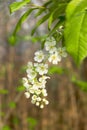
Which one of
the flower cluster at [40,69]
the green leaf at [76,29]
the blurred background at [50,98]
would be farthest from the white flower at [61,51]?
the blurred background at [50,98]

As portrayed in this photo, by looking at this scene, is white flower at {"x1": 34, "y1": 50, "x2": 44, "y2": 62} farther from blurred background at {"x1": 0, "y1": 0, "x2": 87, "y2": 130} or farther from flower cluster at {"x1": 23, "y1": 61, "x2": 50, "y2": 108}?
blurred background at {"x1": 0, "y1": 0, "x2": 87, "y2": 130}

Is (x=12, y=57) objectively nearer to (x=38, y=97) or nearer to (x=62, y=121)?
(x=62, y=121)

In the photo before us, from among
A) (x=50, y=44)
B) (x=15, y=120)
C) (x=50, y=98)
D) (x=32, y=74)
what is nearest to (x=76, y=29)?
(x=50, y=44)

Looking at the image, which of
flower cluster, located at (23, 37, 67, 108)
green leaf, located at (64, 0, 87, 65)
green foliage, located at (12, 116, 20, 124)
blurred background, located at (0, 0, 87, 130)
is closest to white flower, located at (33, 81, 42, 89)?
flower cluster, located at (23, 37, 67, 108)

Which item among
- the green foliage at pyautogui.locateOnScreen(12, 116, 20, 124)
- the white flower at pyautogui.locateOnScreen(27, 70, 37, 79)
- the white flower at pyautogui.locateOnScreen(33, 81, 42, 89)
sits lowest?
the white flower at pyautogui.locateOnScreen(33, 81, 42, 89)

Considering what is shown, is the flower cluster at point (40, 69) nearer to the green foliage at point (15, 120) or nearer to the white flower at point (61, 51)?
the white flower at point (61, 51)

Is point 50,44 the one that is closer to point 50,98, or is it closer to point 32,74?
point 32,74
